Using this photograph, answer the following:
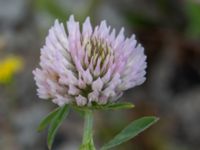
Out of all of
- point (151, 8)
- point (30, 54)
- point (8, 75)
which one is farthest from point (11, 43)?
point (8, 75)

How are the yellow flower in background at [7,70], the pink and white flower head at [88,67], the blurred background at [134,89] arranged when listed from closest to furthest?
the pink and white flower head at [88,67] < the yellow flower in background at [7,70] < the blurred background at [134,89]

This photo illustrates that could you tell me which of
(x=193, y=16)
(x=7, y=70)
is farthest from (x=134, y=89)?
(x=7, y=70)

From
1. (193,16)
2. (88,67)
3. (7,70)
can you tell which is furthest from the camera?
(193,16)

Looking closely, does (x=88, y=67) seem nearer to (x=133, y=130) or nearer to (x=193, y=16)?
(x=133, y=130)

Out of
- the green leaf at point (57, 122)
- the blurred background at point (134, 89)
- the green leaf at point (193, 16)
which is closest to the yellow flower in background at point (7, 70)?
the blurred background at point (134, 89)

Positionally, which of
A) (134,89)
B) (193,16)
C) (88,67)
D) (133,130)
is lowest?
(133,130)

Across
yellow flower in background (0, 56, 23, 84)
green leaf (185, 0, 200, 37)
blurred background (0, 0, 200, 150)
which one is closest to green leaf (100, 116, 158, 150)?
yellow flower in background (0, 56, 23, 84)

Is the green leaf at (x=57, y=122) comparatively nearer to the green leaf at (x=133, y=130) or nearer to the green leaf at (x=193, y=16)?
the green leaf at (x=133, y=130)

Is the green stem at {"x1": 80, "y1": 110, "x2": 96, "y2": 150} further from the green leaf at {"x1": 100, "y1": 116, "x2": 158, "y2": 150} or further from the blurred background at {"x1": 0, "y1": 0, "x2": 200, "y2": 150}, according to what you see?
the blurred background at {"x1": 0, "y1": 0, "x2": 200, "y2": 150}
